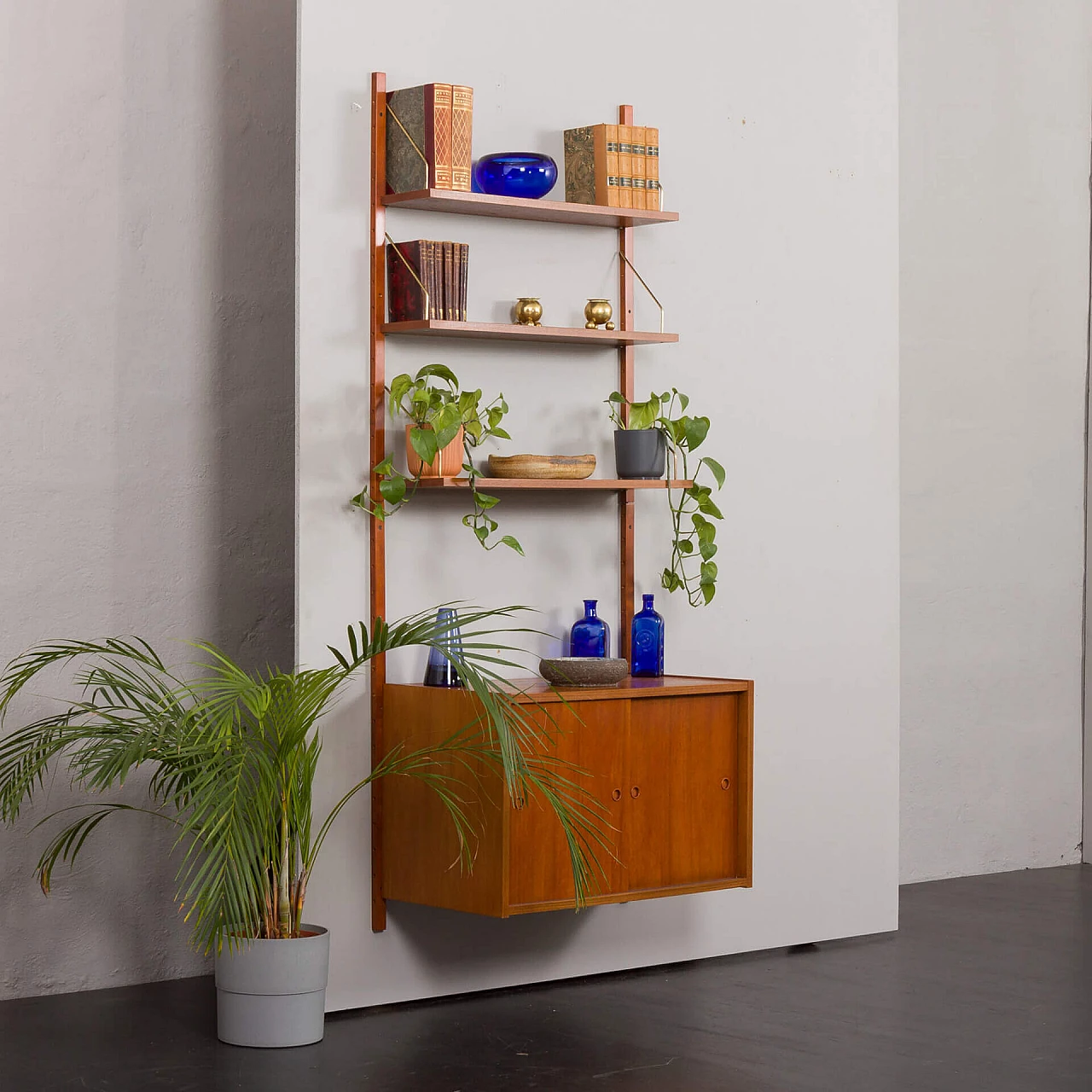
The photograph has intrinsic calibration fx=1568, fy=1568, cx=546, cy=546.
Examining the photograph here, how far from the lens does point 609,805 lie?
3.89 metres

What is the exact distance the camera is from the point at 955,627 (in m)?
5.96

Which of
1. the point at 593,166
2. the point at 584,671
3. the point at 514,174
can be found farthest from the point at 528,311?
the point at 584,671

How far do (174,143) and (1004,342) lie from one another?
10.9 ft

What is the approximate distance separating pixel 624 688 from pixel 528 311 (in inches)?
Answer: 40.3

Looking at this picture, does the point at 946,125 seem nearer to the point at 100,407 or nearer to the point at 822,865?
the point at 822,865

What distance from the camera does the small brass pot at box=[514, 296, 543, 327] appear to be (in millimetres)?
4137

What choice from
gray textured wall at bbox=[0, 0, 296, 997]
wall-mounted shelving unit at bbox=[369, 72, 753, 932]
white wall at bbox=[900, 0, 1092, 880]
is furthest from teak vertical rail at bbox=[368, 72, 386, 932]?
white wall at bbox=[900, 0, 1092, 880]

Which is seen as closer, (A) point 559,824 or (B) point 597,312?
(A) point 559,824

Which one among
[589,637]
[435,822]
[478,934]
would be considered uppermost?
[589,637]

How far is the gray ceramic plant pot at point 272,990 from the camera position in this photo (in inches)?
141

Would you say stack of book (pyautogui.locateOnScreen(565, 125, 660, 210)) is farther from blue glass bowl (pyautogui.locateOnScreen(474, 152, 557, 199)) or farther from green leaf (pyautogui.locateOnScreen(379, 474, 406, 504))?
green leaf (pyautogui.locateOnScreen(379, 474, 406, 504))

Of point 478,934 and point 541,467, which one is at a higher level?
point 541,467

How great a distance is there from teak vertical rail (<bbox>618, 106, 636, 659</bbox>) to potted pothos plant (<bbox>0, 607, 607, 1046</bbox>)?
0.62 meters

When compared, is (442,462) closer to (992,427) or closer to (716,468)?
(716,468)
